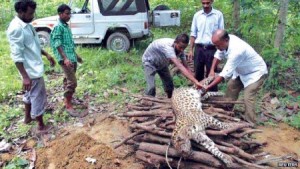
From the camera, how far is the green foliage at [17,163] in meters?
4.49

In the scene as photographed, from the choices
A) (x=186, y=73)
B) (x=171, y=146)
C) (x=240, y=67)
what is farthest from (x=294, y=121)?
(x=171, y=146)

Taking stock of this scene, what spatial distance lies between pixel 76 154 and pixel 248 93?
263 cm

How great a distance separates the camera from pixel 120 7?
932cm

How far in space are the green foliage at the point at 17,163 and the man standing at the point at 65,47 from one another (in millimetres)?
1416

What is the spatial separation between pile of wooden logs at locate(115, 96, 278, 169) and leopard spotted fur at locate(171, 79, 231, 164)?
0.08 metres

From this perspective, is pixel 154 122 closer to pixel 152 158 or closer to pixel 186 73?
pixel 152 158

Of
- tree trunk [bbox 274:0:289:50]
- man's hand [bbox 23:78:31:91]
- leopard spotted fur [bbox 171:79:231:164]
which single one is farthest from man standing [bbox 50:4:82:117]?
tree trunk [bbox 274:0:289:50]

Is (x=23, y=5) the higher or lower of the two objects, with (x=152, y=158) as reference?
higher

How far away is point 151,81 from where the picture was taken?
552 cm

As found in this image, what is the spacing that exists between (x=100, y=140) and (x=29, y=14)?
6.69 ft

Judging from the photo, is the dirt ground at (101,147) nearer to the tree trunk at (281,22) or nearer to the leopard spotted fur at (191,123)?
the leopard spotted fur at (191,123)

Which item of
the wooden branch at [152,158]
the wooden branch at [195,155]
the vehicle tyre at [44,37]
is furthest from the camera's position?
the vehicle tyre at [44,37]

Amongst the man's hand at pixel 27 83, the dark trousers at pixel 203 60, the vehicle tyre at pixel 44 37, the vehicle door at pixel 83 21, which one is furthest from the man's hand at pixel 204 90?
the vehicle tyre at pixel 44 37

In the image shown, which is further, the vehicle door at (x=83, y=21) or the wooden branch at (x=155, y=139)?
the vehicle door at (x=83, y=21)
